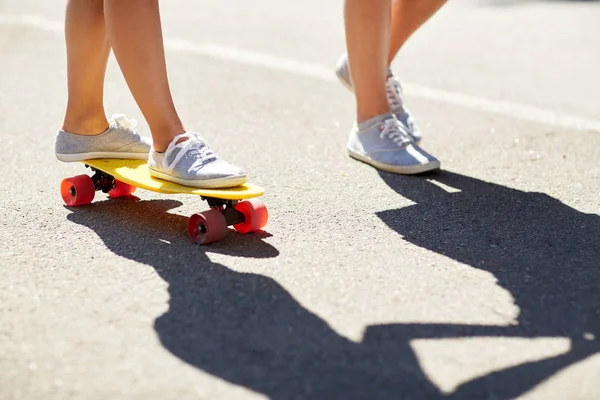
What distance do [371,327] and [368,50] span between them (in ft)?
5.80

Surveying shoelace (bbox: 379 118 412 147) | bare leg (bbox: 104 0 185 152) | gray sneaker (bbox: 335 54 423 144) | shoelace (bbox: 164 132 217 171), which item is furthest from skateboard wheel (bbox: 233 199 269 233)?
gray sneaker (bbox: 335 54 423 144)

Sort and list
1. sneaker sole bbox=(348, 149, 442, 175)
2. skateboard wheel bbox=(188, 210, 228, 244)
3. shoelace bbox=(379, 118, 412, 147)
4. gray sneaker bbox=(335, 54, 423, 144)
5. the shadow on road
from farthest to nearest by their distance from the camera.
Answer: gray sneaker bbox=(335, 54, 423, 144) → shoelace bbox=(379, 118, 412, 147) → sneaker sole bbox=(348, 149, 442, 175) → skateboard wheel bbox=(188, 210, 228, 244) → the shadow on road

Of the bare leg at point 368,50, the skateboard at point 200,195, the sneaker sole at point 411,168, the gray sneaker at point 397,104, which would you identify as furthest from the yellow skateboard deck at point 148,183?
the gray sneaker at point 397,104

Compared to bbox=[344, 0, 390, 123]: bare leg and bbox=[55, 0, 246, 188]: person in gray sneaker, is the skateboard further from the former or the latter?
bbox=[344, 0, 390, 123]: bare leg

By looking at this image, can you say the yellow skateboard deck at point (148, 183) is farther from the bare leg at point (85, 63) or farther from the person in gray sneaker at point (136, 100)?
the bare leg at point (85, 63)

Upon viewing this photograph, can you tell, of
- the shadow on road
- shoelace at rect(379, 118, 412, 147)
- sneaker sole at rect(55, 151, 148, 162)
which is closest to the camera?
the shadow on road

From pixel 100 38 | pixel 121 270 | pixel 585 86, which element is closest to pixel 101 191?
pixel 100 38

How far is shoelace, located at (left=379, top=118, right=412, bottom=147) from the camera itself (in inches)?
151

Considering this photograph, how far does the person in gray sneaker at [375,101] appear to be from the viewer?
12.3 ft

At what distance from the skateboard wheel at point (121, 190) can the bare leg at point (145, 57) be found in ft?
1.16

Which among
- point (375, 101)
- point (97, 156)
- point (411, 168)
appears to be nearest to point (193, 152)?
point (97, 156)

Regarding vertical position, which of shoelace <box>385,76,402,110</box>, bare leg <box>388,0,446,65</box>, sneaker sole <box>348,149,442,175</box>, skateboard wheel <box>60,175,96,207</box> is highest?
bare leg <box>388,0,446,65</box>

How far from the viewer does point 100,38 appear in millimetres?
3174

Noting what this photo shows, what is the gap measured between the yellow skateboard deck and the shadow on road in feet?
0.50
